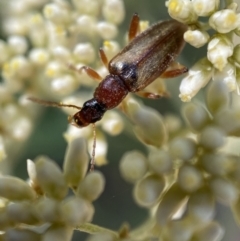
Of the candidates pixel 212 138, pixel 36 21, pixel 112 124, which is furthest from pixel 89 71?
pixel 212 138

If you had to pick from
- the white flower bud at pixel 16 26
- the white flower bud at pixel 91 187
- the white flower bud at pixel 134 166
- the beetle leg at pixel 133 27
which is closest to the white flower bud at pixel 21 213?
the white flower bud at pixel 91 187

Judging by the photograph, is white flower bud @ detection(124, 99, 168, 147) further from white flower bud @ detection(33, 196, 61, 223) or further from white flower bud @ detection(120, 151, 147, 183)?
white flower bud @ detection(33, 196, 61, 223)

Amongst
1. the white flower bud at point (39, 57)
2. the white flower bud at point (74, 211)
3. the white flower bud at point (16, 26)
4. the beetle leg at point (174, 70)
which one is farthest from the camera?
the white flower bud at point (16, 26)

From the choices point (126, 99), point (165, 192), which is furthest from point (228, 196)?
point (126, 99)

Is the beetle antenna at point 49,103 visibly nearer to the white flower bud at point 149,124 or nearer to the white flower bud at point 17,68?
the white flower bud at point 17,68

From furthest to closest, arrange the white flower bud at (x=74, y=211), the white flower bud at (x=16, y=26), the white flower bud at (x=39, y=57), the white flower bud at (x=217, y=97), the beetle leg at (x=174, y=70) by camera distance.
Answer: the white flower bud at (x=16, y=26) < the white flower bud at (x=39, y=57) < the beetle leg at (x=174, y=70) < the white flower bud at (x=217, y=97) < the white flower bud at (x=74, y=211)

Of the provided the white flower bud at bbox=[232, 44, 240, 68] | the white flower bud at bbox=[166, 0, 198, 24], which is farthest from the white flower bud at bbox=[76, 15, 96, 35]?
the white flower bud at bbox=[232, 44, 240, 68]

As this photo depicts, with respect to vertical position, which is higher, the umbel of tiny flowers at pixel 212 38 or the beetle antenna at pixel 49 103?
the beetle antenna at pixel 49 103
